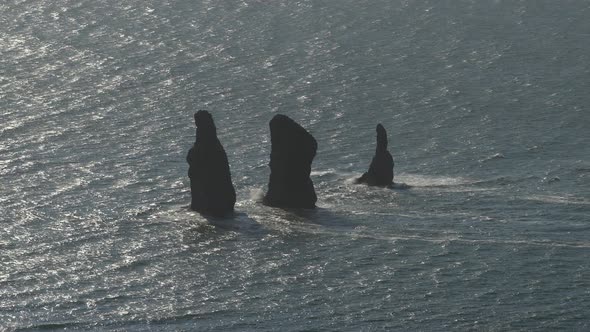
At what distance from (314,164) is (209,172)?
51.8ft

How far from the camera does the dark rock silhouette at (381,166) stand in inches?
3836

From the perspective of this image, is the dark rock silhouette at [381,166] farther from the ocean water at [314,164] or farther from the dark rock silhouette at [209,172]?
the dark rock silhouette at [209,172]

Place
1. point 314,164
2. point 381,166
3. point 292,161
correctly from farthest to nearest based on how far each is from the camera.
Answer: point 314,164, point 381,166, point 292,161

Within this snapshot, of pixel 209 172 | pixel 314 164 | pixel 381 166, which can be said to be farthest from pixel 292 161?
pixel 314 164

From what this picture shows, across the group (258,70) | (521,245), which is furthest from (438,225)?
(258,70)

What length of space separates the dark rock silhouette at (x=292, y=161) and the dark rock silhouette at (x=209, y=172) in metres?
3.64

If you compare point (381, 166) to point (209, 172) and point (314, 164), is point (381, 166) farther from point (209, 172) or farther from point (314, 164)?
point (209, 172)

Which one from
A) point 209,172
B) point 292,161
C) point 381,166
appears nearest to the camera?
point 209,172

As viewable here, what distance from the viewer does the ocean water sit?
248 feet

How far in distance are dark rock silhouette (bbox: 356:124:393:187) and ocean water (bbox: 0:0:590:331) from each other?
1.83 m

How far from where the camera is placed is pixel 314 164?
4099 inches

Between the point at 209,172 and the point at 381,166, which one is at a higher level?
the point at 209,172

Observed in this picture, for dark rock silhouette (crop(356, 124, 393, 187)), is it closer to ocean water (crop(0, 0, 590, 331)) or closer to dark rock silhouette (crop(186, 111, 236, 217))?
ocean water (crop(0, 0, 590, 331))

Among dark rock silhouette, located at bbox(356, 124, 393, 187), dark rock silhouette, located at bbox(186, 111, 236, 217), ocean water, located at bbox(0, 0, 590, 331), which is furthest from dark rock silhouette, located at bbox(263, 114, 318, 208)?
dark rock silhouette, located at bbox(356, 124, 393, 187)
